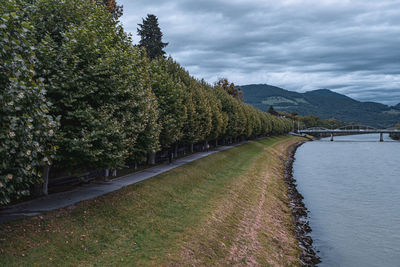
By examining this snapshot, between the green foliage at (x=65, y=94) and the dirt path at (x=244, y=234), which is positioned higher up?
the green foliage at (x=65, y=94)

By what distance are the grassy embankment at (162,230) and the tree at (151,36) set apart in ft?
152

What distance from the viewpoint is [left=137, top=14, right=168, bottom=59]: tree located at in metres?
69.7

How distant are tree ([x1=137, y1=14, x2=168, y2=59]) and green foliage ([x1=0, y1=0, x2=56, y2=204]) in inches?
2365

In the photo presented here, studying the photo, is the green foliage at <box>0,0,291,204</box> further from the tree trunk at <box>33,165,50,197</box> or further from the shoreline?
the shoreline

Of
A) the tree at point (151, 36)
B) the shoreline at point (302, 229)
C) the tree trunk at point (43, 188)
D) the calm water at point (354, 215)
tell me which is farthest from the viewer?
the tree at point (151, 36)

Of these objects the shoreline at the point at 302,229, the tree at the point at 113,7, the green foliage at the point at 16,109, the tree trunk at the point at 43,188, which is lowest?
the shoreline at the point at 302,229

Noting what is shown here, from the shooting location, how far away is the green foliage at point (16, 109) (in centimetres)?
945

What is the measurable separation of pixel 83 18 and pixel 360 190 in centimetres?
3335

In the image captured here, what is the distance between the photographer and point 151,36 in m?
70.8

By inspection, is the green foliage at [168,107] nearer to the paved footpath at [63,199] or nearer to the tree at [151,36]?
the paved footpath at [63,199]

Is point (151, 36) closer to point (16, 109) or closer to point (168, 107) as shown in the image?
point (168, 107)

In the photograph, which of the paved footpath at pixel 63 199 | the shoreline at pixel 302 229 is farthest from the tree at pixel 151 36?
the paved footpath at pixel 63 199

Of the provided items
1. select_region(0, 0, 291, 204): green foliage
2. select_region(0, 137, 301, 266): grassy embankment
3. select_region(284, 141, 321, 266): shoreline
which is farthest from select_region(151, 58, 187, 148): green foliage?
select_region(284, 141, 321, 266): shoreline

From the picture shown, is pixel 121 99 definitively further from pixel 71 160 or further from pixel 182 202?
pixel 182 202
